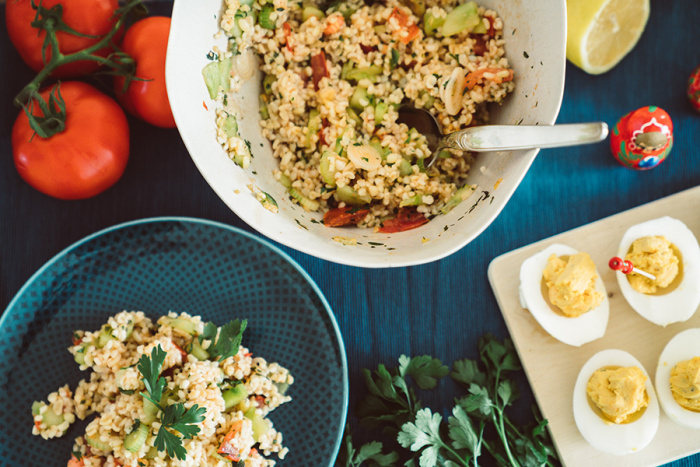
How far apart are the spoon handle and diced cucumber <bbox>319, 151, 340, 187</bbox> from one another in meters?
0.24

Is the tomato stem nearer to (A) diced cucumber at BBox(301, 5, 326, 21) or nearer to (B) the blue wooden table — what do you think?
(B) the blue wooden table

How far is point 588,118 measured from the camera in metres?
1.41

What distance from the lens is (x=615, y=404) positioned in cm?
124

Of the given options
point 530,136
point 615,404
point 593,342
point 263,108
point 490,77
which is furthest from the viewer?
point 593,342

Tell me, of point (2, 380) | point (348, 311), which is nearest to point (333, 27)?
point (348, 311)

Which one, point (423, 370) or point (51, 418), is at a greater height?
point (423, 370)

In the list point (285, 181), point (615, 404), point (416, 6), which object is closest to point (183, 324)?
point (285, 181)

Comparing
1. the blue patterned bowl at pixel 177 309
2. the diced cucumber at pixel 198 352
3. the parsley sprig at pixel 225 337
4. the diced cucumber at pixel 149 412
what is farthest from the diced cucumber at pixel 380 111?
the diced cucumber at pixel 149 412

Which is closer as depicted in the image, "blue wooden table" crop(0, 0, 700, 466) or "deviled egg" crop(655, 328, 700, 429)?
"deviled egg" crop(655, 328, 700, 429)

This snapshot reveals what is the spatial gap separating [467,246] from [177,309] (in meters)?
0.72

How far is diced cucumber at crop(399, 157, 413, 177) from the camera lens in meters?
1.05

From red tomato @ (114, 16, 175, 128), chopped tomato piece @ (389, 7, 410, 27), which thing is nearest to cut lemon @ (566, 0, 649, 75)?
chopped tomato piece @ (389, 7, 410, 27)

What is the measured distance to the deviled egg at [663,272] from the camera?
50.9 inches

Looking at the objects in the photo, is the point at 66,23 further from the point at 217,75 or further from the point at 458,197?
the point at 458,197
